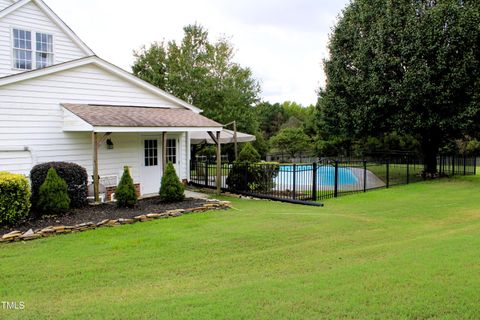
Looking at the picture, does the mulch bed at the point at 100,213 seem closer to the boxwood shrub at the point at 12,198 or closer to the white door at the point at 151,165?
the boxwood shrub at the point at 12,198

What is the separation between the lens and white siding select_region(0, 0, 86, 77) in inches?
514

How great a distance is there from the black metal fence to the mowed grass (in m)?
3.95

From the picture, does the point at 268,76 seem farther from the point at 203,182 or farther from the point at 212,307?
the point at 212,307

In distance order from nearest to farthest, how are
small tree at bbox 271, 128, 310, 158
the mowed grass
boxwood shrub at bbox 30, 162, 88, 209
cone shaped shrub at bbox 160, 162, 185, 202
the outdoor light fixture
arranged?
the mowed grass → boxwood shrub at bbox 30, 162, 88, 209 → cone shaped shrub at bbox 160, 162, 185, 202 → the outdoor light fixture → small tree at bbox 271, 128, 310, 158

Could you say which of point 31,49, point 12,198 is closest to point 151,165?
point 31,49

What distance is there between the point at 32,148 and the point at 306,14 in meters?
13.1

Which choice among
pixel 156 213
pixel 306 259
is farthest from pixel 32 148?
pixel 306 259

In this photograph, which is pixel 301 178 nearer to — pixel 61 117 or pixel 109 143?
pixel 109 143

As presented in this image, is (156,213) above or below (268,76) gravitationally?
below

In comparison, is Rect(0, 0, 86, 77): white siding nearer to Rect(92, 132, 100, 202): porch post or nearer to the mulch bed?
Rect(92, 132, 100, 202): porch post

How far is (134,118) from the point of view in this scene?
13.1 m

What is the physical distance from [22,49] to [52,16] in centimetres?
162

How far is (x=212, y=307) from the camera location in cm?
446

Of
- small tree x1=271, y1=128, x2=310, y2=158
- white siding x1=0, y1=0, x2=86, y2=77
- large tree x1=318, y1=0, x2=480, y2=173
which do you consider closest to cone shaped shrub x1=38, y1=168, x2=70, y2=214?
white siding x1=0, y1=0, x2=86, y2=77
